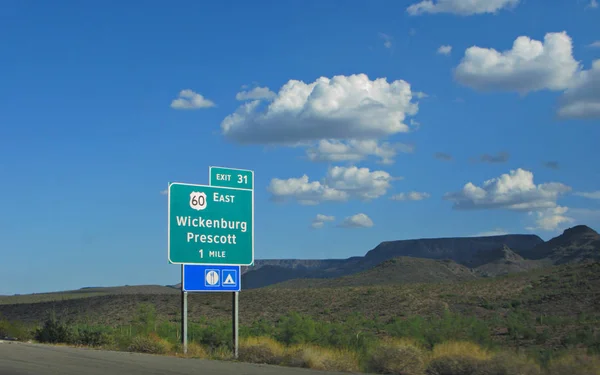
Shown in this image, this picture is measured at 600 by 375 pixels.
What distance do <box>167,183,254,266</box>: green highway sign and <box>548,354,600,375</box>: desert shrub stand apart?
1150 centimetres

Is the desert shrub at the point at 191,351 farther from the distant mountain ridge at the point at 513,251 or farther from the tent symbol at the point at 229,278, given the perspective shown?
the distant mountain ridge at the point at 513,251

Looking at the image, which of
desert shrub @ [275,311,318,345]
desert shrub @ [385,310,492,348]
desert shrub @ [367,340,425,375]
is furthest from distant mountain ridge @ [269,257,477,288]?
desert shrub @ [367,340,425,375]

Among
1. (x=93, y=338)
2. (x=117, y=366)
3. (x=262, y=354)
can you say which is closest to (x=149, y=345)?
(x=262, y=354)

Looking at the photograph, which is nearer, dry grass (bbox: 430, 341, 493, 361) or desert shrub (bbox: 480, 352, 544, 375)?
desert shrub (bbox: 480, 352, 544, 375)

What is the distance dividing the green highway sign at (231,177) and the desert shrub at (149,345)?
19.5 ft

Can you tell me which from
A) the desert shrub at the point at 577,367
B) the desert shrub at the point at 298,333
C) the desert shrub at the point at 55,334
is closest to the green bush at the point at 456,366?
the desert shrub at the point at 577,367

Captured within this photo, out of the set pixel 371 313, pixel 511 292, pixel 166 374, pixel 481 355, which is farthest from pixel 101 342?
pixel 511 292

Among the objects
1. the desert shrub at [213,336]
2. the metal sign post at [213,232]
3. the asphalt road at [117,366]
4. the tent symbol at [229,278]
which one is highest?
the metal sign post at [213,232]

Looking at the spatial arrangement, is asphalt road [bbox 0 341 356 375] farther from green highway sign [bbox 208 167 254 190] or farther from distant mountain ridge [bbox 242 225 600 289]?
distant mountain ridge [bbox 242 225 600 289]

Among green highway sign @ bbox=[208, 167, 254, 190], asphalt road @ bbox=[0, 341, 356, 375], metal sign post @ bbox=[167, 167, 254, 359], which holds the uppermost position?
green highway sign @ bbox=[208, 167, 254, 190]

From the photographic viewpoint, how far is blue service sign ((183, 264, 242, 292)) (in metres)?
25.0

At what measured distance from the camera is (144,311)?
44.7 meters

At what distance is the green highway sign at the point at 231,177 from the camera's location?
25.8 metres

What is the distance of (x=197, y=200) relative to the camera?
2530 centimetres
